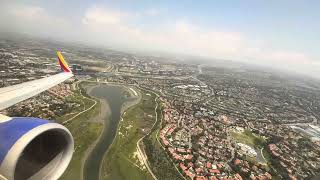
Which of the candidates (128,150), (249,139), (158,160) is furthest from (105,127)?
(249,139)

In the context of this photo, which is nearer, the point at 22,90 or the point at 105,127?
Answer: the point at 22,90

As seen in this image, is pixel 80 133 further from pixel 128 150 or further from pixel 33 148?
pixel 33 148

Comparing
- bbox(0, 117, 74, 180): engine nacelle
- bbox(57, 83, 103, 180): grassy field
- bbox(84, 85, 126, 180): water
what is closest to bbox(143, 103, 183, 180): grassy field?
bbox(84, 85, 126, 180): water

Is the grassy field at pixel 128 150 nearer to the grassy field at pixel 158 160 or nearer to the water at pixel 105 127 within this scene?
the water at pixel 105 127

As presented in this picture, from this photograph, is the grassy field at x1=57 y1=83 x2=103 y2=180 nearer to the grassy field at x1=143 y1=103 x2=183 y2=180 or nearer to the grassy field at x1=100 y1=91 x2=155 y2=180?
the grassy field at x1=100 y1=91 x2=155 y2=180

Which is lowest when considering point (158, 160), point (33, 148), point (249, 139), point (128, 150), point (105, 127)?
point (249, 139)

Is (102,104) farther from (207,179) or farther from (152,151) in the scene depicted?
(207,179)

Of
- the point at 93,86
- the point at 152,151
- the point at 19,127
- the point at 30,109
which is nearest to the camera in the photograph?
the point at 19,127

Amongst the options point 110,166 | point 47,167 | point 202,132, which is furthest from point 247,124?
point 47,167
